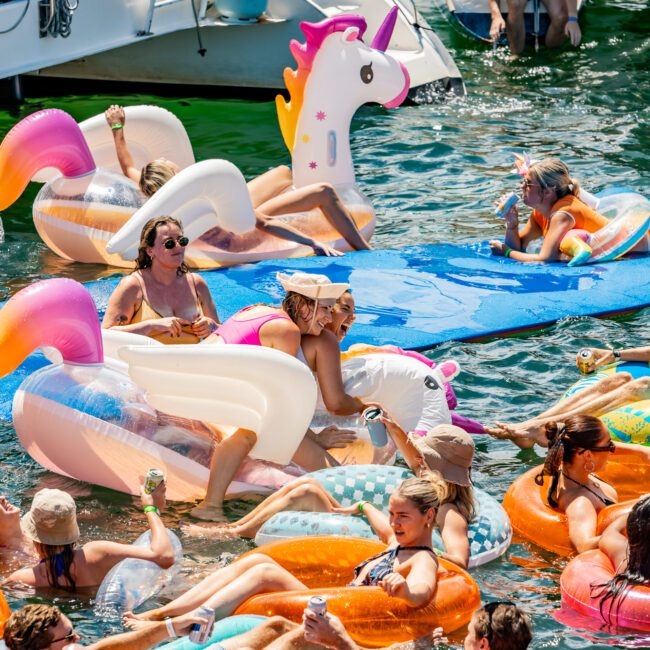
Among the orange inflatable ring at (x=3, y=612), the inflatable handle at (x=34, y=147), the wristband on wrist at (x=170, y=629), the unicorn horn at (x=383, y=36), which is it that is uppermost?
the unicorn horn at (x=383, y=36)

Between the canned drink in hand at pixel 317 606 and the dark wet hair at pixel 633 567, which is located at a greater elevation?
the canned drink in hand at pixel 317 606

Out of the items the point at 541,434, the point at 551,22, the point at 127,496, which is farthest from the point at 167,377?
the point at 551,22

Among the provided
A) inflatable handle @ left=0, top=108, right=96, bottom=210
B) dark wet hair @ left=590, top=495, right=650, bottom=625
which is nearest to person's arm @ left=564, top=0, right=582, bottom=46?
inflatable handle @ left=0, top=108, right=96, bottom=210

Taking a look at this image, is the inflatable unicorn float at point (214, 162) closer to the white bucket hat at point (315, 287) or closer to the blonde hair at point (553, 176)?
the blonde hair at point (553, 176)

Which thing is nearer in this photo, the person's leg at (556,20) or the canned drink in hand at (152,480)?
the canned drink in hand at (152,480)

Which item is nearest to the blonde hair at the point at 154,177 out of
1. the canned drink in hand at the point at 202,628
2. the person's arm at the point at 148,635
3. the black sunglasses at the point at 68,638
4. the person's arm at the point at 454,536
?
the person's arm at the point at 454,536

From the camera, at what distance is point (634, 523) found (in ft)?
16.3

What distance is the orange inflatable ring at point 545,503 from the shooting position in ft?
18.8

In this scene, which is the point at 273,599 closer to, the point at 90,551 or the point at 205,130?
the point at 90,551

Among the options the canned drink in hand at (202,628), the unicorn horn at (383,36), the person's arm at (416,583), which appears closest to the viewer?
the canned drink in hand at (202,628)

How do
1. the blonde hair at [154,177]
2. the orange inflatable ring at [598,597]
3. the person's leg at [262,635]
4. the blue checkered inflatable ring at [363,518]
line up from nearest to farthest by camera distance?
the person's leg at [262,635]
the orange inflatable ring at [598,597]
the blue checkered inflatable ring at [363,518]
the blonde hair at [154,177]

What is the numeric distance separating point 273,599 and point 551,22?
11225 mm

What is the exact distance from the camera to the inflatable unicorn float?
8586 mm

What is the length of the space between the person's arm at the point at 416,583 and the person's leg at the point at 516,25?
10.7 m
